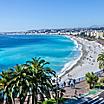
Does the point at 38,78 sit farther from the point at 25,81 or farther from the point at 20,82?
the point at 20,82

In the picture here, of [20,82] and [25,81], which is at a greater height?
[25,81]

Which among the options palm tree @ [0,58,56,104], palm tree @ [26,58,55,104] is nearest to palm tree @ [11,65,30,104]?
palm tree @ [0,58,56,104]

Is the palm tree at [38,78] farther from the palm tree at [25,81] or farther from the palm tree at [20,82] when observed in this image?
the palm tree at [20,82]

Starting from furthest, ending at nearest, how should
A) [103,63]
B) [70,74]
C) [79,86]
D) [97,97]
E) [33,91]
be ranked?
1. [70,74]
2. [103,63]
3. [79,86]
4. [97,97]
5. [33,91]

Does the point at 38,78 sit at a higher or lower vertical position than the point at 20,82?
higher

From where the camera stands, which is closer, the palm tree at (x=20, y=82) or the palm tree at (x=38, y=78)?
the palm tree at (x=20, y=82)

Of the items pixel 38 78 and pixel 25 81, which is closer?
pixel 25 81

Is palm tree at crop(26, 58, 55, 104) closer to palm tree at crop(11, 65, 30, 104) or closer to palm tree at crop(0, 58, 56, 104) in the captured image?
palm tree at crop(0, 58, 56, 104)

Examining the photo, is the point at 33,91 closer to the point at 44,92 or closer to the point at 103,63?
the point at 44,92

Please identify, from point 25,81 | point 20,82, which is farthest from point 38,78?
point 20,82

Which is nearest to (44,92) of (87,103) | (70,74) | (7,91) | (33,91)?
(33,91)

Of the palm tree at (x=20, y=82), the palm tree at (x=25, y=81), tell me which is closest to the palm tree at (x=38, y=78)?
the palm tree at (x=25, y=81)
